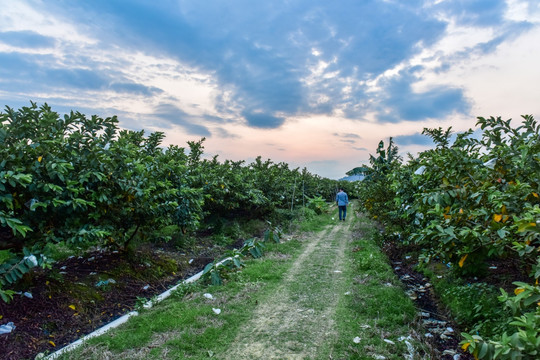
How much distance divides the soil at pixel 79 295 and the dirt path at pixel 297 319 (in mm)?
1995

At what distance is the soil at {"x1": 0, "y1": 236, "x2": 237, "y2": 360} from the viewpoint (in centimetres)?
370

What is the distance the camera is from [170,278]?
20.4 feet

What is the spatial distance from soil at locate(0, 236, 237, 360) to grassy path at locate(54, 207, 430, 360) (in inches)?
25.1

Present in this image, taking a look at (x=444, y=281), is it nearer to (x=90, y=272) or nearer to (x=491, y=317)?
(x=491, y=317)

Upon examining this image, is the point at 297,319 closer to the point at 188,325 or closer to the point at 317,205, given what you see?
the point at 188,325

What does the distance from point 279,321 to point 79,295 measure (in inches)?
116

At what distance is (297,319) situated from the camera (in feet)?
14.0

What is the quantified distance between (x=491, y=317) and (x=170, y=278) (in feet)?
17.0

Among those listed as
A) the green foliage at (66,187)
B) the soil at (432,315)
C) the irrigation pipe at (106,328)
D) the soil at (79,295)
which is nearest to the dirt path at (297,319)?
the soil at (432,315)

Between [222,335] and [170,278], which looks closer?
[222,335]

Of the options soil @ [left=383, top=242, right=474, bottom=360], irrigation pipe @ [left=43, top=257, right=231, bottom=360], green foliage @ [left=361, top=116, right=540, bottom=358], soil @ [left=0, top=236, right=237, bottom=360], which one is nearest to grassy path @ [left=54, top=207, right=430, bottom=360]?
irrigation pipe @ [left=43, top=257, right=231, bottom=360]

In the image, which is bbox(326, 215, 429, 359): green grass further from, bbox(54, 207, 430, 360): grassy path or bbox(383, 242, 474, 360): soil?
bbox(383, 242, 474, 360): soil

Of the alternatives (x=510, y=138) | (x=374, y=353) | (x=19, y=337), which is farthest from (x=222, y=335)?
(x=510, y=138)

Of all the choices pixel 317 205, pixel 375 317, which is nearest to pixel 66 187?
pixel 375 317
